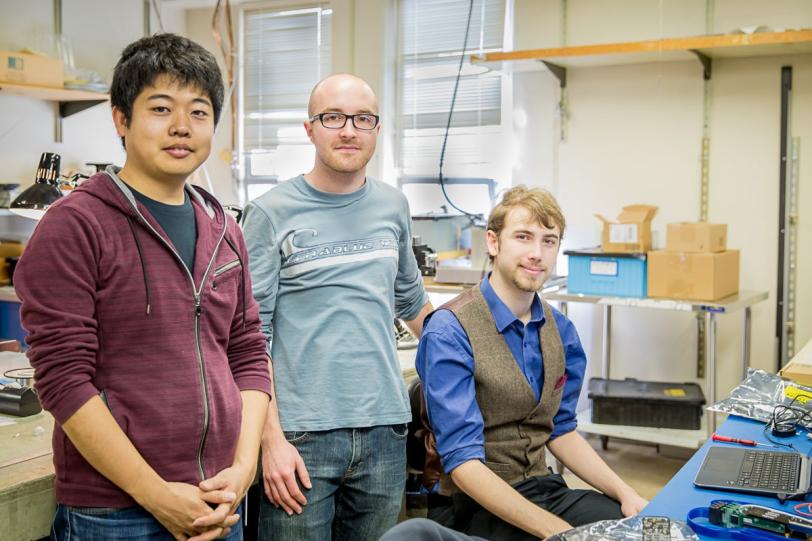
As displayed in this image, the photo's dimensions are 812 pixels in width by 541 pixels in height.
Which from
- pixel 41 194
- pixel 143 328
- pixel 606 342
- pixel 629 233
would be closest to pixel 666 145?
pixel 629 233

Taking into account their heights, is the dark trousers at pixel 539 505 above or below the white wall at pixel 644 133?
below

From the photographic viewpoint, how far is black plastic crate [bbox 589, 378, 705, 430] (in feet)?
11.5

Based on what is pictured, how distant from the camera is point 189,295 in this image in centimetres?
127

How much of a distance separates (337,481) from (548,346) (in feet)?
1.90

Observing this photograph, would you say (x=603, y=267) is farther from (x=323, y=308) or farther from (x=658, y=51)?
(x=323, y=308)

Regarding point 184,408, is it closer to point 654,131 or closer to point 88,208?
point 88,208

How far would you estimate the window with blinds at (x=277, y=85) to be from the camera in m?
5.21

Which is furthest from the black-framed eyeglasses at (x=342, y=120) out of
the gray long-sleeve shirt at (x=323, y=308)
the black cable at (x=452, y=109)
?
the black cable at (x=452, y=109)

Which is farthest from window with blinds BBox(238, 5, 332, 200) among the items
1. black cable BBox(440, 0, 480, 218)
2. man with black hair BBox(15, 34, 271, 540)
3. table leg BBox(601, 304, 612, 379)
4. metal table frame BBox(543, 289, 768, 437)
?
man with black hair BBox(15, 34, 271, 540)

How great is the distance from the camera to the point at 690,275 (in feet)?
11.3

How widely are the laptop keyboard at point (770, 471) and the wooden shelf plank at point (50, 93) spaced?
3.63m

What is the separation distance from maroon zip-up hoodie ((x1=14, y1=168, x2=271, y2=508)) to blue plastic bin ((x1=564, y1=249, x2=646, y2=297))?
8.45ft

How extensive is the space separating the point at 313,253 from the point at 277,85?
382cm

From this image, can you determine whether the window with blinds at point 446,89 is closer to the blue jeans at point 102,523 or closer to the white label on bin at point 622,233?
the white label on bin at point 622,233
